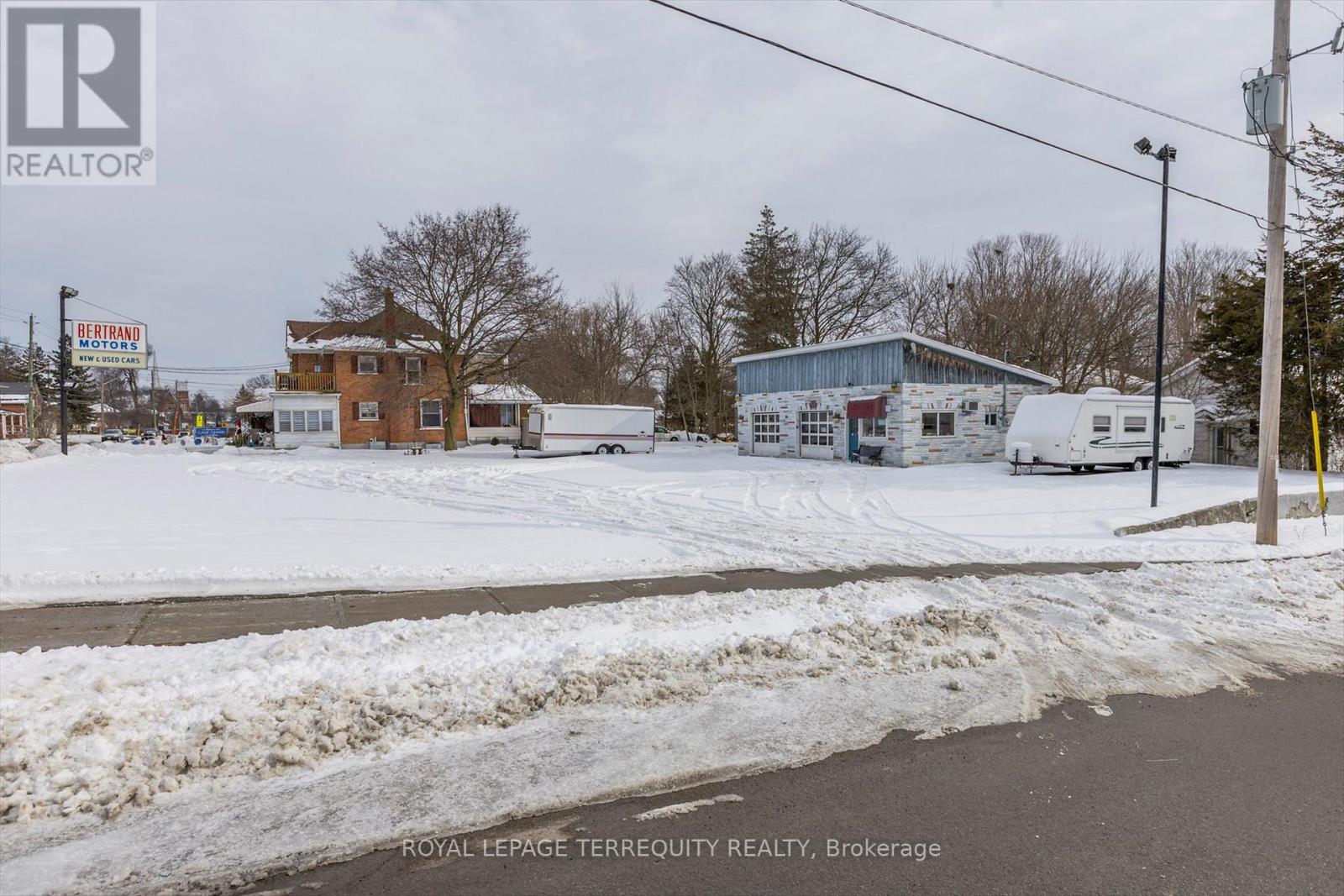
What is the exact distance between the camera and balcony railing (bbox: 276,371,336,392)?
133 feet

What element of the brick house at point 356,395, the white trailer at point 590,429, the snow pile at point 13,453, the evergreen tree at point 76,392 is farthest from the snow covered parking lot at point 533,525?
the evergreen tree at point 76,392

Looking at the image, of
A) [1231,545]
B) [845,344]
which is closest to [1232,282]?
[845,344]

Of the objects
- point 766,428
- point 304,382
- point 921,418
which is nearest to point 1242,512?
point 921,418

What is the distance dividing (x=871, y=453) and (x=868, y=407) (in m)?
1.77

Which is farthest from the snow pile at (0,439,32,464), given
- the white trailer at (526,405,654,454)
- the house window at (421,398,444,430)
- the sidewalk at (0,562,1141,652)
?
the sidewalk at (0,562,1141,652)

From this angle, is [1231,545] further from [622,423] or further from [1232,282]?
[622,423]

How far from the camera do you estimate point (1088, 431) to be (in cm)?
2267

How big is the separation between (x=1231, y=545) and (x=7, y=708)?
14.2m

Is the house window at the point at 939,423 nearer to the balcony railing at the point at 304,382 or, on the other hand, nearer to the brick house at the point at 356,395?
the brick house at the point at 356,395

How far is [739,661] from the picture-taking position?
17.5ft

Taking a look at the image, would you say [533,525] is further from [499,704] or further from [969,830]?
[969,830]

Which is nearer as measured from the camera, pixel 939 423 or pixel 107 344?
pixel 939 423

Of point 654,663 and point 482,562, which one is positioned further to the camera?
point 482,562

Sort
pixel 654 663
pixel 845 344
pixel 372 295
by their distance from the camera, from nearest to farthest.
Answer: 1. pixel 654 663
2. pixel 845 344
3. pixel 372 295
